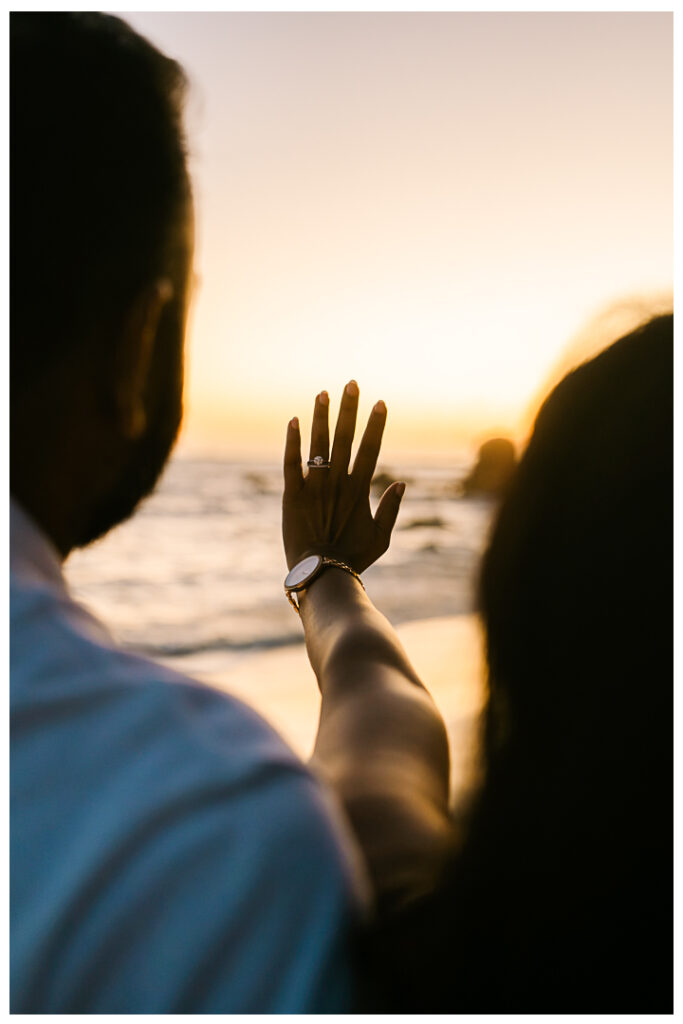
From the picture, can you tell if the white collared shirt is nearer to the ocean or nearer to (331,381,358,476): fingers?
(331,381,358,476): fingers

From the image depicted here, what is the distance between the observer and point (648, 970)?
556 millimetres

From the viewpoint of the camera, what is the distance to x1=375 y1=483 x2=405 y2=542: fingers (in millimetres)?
1126

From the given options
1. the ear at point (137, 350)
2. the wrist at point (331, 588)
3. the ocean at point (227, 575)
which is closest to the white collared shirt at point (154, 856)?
the ear at point (137, 350)

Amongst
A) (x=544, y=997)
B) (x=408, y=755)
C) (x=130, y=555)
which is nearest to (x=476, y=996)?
(x=544, y=997)

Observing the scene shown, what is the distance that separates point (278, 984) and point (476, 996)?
0.47 ft

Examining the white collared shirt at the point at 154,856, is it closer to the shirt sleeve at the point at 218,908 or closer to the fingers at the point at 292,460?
the shirt sleeve at the point at 218,908

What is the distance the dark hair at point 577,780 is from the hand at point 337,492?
21.2 inches

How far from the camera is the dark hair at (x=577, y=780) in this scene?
54cm

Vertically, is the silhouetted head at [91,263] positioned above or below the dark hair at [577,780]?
above

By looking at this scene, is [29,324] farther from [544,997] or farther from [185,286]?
[544,997]

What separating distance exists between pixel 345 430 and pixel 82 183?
50 cm

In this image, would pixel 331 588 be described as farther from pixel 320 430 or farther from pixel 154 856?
pixel 154 856

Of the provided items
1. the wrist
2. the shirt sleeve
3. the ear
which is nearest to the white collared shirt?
the shirt sleeve

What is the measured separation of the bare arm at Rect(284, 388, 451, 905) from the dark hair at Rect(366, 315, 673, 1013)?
59 mm
